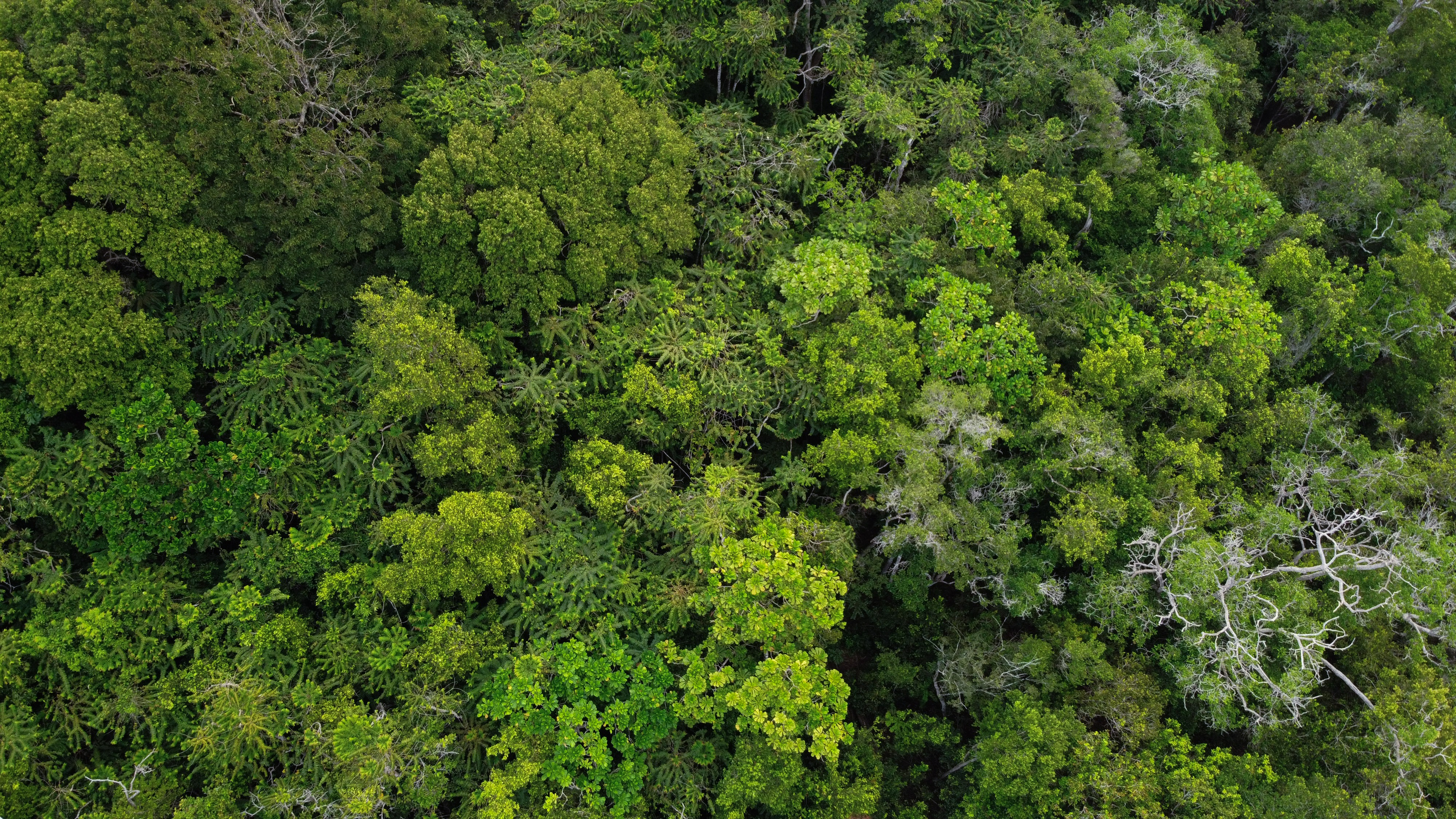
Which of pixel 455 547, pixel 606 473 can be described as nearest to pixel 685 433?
pixel 606 473

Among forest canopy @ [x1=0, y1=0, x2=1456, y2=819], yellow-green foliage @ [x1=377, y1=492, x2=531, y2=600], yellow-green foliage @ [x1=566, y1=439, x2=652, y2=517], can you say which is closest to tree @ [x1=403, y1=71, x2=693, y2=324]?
forest canopy @ [x1=0, y1=0, x2=1456, y2=819]

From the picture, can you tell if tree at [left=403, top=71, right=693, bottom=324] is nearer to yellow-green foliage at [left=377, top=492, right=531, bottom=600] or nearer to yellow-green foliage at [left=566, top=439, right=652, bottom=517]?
yellow-green foliage at [left=566, top=439, right=652, bottom=517]

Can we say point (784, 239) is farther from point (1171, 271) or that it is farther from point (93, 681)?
point (93, 681)

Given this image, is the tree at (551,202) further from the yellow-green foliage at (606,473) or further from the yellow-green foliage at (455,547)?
the yellow-green foliage at (455,547)

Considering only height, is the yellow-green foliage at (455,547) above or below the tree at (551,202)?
below

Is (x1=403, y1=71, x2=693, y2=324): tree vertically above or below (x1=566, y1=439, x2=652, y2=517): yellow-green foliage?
above

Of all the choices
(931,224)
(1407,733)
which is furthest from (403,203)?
(1407,733)

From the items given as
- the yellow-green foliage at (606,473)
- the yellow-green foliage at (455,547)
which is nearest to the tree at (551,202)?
the yellow-green foliage at (606,473)

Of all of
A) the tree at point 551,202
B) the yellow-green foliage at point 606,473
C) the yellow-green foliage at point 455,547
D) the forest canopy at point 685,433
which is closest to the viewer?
the yellow-green foliage at point 455,547
